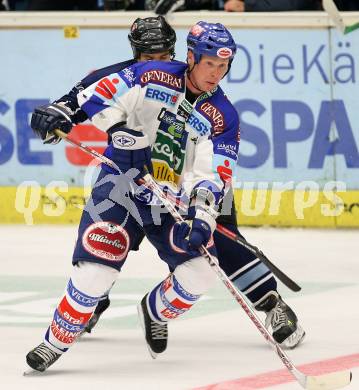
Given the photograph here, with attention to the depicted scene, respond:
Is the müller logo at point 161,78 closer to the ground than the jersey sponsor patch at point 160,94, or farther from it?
farther from it

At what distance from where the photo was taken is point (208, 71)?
5.50 metres

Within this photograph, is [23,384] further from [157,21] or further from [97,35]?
[97,35]

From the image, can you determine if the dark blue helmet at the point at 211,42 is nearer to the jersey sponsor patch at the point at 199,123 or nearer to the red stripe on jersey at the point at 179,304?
the jersey sponsor patch at the point at 199,123

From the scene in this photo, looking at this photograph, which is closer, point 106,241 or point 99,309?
point 106,241

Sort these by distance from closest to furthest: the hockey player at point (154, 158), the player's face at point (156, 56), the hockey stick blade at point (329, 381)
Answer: the hockey stick blade at point (329, 381)
the hockey player at point (154, 158)
the player's face at point (156, 56)

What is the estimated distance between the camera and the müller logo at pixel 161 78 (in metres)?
5.52

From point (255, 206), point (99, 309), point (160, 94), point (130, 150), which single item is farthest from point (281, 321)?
point (255, 206)

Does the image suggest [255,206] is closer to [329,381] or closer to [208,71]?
[208,71]

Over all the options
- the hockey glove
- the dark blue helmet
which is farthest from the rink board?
the dark blue helmet

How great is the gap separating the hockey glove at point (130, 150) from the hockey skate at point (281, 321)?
0.95m

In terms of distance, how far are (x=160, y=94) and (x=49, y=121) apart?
1.49 ft

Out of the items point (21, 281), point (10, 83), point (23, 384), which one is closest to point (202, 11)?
point (10, 83)

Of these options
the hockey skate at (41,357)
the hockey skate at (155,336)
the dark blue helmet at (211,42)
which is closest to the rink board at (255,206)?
the hockey skate at (155,336)

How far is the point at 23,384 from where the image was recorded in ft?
17.2
